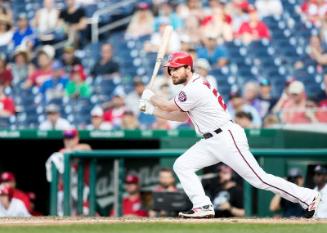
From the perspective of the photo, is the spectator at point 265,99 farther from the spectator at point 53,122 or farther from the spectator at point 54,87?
the spectator at point 54,87

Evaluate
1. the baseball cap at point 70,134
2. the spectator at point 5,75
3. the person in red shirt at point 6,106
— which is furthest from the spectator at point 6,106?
the baseball cap at point 70,134

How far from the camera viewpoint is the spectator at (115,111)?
12.1 metres

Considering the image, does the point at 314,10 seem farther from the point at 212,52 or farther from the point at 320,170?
the point at 320,170

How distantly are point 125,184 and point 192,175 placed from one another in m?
2.71

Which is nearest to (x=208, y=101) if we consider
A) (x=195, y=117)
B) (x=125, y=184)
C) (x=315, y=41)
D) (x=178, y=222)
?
(x=195, y=117)

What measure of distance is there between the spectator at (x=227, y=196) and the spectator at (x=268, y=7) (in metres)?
4.57

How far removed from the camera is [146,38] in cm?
1402

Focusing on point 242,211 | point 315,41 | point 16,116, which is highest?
point 315,41

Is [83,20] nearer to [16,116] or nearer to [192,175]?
[16,116]

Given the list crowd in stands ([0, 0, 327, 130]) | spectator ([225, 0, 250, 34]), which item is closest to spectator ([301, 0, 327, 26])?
crowd in stands ([0, 0, 327, 130])

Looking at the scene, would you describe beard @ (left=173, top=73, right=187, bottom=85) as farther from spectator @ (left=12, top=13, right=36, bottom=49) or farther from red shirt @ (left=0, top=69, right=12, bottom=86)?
spectator @ (left=12, top=13, right=36, bottom=49)

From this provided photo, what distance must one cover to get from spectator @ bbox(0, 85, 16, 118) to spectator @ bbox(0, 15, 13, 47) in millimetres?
1500

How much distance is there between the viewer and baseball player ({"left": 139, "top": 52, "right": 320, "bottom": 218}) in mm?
7543

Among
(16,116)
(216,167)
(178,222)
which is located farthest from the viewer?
(16,116)
